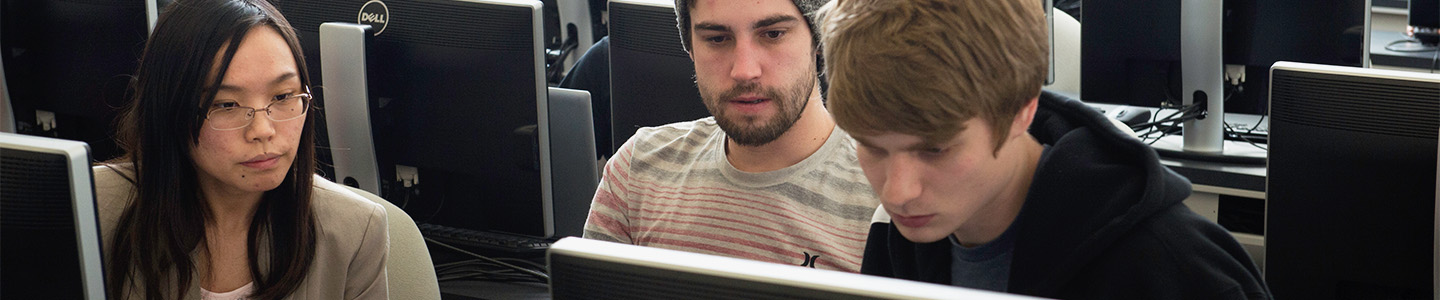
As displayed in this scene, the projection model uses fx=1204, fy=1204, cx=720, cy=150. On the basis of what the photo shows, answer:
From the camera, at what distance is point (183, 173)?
4.39ft

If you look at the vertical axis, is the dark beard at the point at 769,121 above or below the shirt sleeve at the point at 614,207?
above

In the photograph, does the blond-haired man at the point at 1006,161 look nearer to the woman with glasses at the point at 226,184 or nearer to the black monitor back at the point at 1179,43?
the woman with glasses at the point at 226,184

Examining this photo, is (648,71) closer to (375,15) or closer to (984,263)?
(375,15)

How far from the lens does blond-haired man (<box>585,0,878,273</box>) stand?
127 centimetres

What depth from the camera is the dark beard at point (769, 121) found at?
1272mm

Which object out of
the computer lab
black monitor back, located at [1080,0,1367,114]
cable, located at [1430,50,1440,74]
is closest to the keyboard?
the computer lab

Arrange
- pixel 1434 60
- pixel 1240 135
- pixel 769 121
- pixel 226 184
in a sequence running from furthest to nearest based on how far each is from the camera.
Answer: pixel 1434 60, pixel 1240 135, pixel 226 184, pixel 769 121

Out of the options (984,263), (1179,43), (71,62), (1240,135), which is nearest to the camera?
(984,263)

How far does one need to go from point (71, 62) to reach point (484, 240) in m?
0.79

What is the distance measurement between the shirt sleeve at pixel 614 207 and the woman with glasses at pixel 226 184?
0.82 feet

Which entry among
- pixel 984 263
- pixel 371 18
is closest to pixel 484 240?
pixel 371 18

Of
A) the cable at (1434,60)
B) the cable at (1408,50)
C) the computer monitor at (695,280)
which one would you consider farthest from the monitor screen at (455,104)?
the cable at (1408,50)

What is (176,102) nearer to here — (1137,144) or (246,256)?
(246,256)

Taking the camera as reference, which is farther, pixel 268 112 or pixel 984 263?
pixel 268 112
